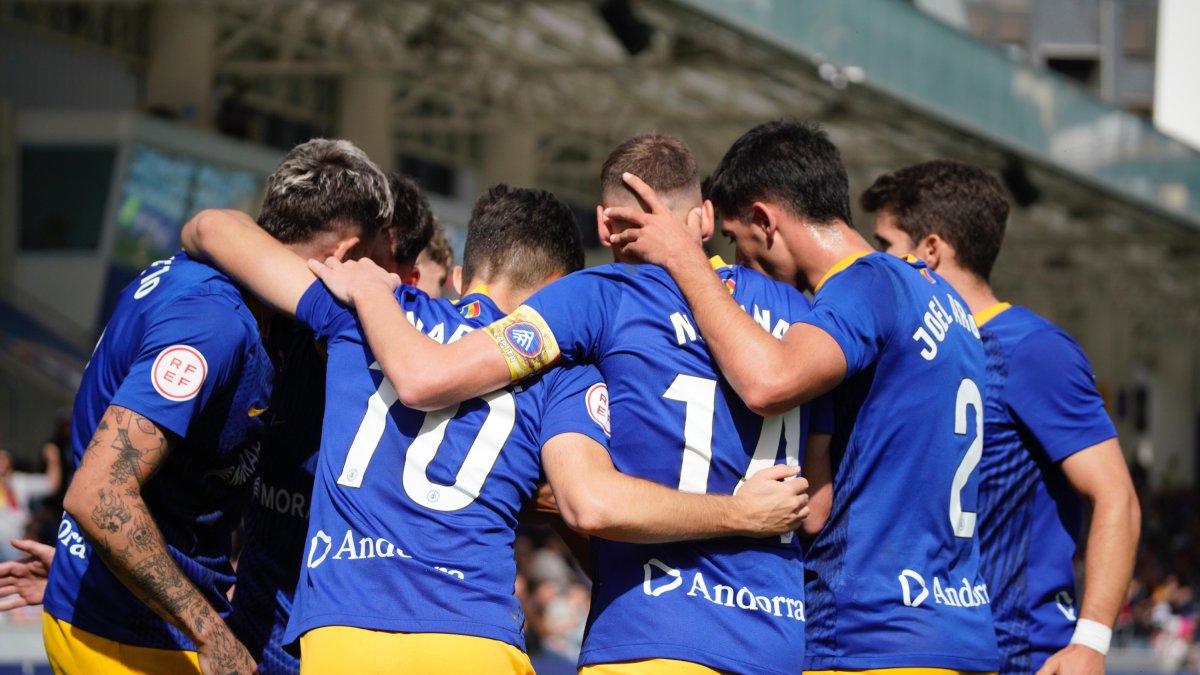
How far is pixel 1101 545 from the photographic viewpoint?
4.06 m

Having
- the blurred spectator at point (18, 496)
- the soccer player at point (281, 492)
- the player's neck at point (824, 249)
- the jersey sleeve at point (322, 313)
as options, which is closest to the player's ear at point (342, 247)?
the soccer player at point (281, 492)

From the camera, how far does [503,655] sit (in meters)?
3.34

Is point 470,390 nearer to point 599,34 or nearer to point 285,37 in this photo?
point 599,34

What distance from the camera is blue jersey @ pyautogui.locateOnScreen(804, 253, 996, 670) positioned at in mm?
3525

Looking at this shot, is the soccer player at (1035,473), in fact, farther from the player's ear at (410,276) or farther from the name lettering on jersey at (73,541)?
the name lettering on jersey at (73,541)

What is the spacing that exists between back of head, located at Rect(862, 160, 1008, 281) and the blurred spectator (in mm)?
7701

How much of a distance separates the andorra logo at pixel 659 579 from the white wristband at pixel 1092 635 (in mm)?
1344

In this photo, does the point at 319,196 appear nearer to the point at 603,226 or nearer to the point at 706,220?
the point at 603,226

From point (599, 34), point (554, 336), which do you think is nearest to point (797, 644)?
point (554, 336)

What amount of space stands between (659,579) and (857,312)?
2.68 feet

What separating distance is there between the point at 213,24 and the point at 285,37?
245 cm

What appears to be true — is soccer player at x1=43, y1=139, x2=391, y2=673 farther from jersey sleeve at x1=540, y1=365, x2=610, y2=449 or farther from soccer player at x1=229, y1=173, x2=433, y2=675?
jersey sleeve at x1=540, y1=365, x2=610, y2=449

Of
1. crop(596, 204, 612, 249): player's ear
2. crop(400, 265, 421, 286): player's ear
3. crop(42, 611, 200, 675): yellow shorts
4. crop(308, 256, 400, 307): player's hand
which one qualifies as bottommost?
crop(42, 611, 200, 675): yellow shorts

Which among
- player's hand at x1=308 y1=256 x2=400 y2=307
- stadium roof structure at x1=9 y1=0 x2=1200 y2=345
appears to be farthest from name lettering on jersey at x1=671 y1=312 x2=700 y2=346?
stadium roof structure at x1=9 y1=0 x2=1200 y2=345
